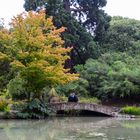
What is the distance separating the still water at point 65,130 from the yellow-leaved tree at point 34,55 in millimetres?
3360

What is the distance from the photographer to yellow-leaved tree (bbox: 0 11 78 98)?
102 feet

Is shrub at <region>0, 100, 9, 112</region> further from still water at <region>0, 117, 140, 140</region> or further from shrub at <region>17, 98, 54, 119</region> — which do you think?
still water at <region>0, 117, 140, 140</region>

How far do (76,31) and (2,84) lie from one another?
1158cm

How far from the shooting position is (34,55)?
3117 cm

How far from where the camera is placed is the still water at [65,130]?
21041 millimetres

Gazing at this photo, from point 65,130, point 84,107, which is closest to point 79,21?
point 84,107

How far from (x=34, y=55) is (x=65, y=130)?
8.64m

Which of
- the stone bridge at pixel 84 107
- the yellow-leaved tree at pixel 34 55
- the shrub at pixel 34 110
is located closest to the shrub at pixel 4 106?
the shrub at pixel 34 110

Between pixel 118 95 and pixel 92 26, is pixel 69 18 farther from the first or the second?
pixel 118 95

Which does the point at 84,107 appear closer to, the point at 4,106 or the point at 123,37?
the point at 4,106

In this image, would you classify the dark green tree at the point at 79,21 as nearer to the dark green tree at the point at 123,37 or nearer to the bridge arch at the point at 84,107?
the dark green tree at the point at 123,37

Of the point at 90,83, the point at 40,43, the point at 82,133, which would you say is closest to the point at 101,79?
the point at 90,83

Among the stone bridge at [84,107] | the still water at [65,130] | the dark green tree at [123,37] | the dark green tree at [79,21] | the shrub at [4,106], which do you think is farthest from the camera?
the dark green tree at [123,37]

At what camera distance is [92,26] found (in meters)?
47.9
